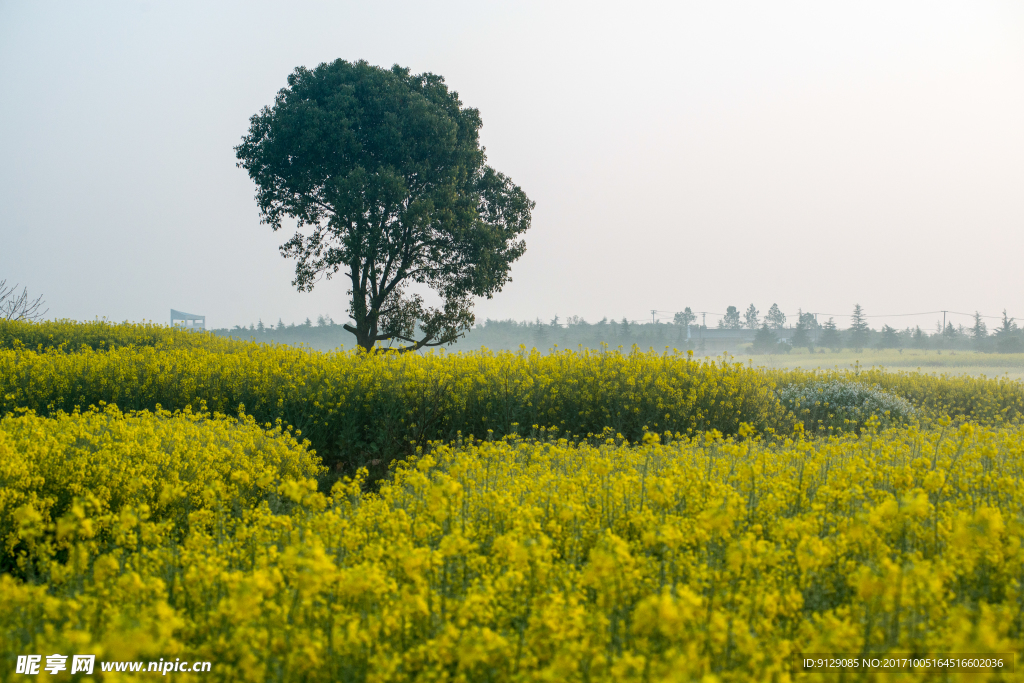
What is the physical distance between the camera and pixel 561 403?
737cm

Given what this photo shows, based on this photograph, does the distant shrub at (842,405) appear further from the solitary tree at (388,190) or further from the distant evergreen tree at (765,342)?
the distant evergreen tree at (765,342)

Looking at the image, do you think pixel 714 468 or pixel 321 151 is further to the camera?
pixel 321 151

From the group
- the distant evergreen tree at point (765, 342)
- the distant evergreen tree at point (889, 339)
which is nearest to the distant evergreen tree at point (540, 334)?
the distant evergreen tree at point (765, 342)

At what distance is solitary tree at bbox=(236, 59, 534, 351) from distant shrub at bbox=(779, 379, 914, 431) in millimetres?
7578

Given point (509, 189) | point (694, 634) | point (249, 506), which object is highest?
point (509, 189)

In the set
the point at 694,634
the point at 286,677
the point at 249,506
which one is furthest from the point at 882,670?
the point at 249,506

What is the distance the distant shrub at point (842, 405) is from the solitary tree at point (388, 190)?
758 centimetres

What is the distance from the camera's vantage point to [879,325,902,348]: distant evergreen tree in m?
51.9

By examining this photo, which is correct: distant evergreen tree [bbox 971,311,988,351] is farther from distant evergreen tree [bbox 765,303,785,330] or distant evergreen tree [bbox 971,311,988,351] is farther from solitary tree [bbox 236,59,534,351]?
solitary tree [bbox 236,59,534,351]

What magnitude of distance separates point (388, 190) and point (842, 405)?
1007cm

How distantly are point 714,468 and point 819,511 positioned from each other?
130cm

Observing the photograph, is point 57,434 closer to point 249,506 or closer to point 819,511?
point 249,506

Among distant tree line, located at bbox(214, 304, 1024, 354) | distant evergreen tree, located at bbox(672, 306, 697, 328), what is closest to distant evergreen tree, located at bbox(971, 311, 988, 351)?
distant tree line, located at bbox(214, 304, 1024, 354)

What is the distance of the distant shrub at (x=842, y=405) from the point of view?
9.20m
